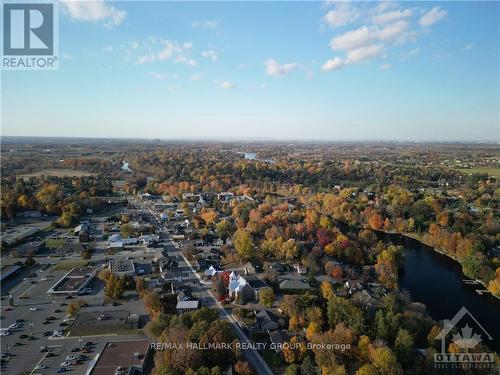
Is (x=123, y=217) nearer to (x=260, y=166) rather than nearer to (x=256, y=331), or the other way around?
(x=256, y=331)

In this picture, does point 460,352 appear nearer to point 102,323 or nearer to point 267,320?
point 267,320

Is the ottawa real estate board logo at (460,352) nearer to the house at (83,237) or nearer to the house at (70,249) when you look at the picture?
the house at (70,249)

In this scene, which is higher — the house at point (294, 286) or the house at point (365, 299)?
the house at point (365, 299)

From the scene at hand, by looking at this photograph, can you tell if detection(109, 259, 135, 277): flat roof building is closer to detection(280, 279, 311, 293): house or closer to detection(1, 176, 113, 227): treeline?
detection(280, 279, 311, 293): house

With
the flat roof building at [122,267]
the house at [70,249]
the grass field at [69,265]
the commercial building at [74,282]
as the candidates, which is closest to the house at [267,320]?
the flat roof building at [122,267]

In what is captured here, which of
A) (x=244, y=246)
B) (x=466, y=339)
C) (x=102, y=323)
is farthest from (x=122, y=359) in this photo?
(x=466, y=339)

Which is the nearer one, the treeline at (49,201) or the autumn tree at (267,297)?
the autumn tree at (267,297)

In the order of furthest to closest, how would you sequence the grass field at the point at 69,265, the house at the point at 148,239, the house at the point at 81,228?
the house at the point at 81,228, the house at the point at 148,239, the grass field at the point at 69,265
